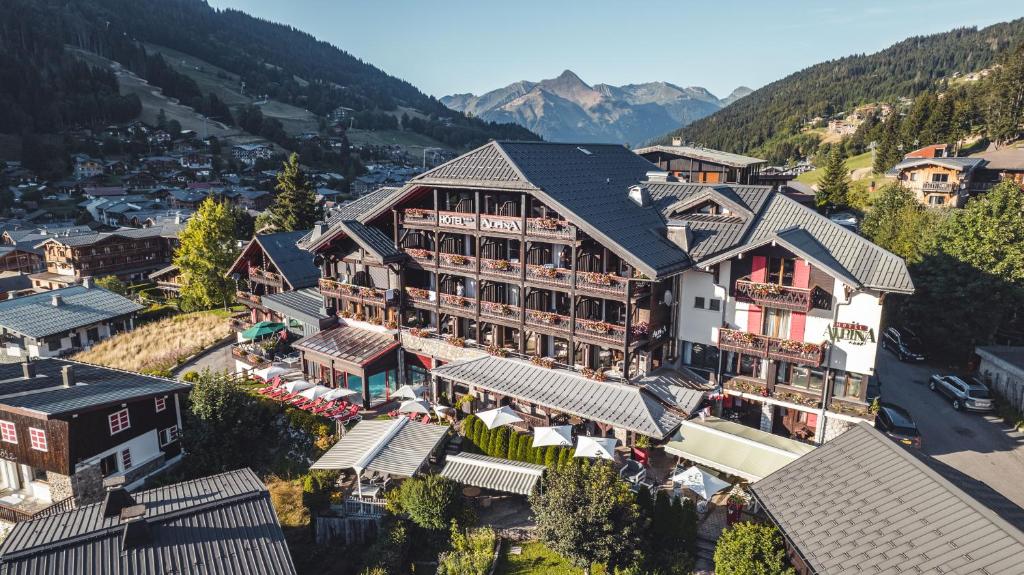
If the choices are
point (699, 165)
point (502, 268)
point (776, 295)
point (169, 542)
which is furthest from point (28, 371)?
point (699, 165)

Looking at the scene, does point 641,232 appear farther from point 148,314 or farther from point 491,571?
point 148,314

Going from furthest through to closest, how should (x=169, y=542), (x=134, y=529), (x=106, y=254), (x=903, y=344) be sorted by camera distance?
1. (x=106, y=254)
2. (x=903, y=344)
3. (x=169, y=542)
4. (x=134, y=529)

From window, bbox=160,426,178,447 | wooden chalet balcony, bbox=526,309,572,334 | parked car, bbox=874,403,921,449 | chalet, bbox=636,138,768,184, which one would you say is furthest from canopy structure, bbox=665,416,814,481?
chalet, bbox=636,138,768,184

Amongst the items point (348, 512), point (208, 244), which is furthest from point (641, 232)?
point (208, 244)

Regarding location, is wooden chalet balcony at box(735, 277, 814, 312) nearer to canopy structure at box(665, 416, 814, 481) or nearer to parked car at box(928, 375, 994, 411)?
canopy structure at box(665, 416, 814, 481)

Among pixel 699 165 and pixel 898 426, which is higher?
pixel 699 165

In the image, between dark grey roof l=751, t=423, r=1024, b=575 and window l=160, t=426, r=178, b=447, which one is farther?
window l=160, t=426, r=178, b=447

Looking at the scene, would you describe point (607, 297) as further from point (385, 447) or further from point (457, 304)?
point (385, 447)
